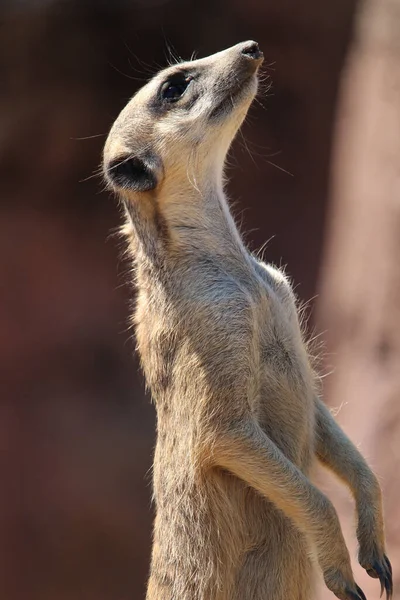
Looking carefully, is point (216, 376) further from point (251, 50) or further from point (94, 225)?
point (94, 225)

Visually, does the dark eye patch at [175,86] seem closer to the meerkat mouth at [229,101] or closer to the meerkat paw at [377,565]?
the meerkat mouth at [229,101]

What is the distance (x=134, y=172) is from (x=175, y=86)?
1.30 ft

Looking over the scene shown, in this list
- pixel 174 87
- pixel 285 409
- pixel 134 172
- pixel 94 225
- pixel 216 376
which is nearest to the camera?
pixel 216 376

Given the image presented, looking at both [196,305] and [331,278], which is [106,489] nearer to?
[331,278]

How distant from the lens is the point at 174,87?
11.3 ft

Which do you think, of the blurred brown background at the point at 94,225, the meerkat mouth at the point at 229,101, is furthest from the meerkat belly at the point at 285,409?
the blurred brown background at the point at 94,225

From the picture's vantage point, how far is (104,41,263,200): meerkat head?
3322 mm

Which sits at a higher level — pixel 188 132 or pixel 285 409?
pixel 188 132

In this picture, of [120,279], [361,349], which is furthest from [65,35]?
[361,349]

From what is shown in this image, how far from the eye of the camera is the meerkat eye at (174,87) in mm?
3436

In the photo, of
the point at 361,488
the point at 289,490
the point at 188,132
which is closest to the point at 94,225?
the point at 188,132

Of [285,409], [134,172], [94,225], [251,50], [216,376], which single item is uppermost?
[251,50]

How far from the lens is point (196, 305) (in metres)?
3.12

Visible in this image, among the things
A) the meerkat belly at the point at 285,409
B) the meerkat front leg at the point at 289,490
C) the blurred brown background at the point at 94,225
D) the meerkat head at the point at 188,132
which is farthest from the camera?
the blurred brown background at the point at 94,225
